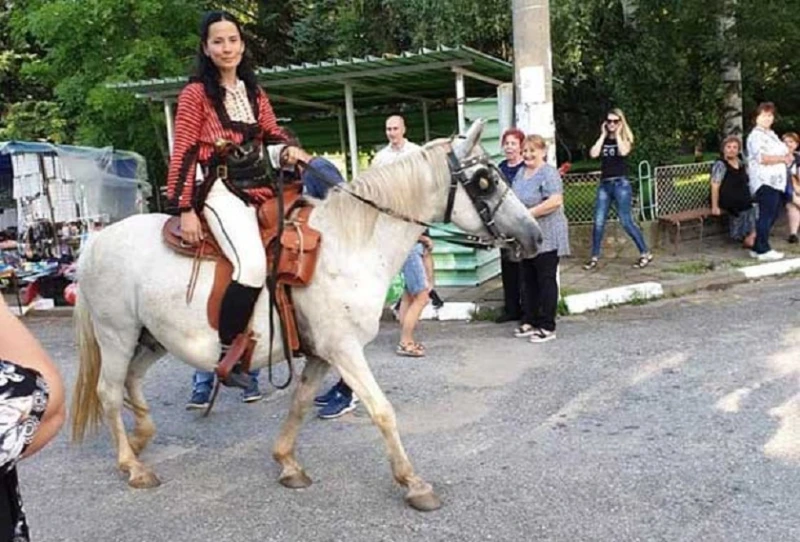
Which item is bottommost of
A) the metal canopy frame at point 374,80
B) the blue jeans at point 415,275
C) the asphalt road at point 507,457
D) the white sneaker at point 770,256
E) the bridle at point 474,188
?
the asphalt road at point 507,457

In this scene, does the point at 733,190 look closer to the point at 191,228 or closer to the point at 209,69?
the point at 209,69

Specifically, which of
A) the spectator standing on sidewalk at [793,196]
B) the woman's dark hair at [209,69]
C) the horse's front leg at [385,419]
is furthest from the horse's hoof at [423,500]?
the spectator standing on sidewalk at [793,196]

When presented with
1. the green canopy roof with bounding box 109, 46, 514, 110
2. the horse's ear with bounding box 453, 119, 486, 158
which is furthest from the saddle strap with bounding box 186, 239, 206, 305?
the green canopy roof with bounding box 109, 46, 514, 110

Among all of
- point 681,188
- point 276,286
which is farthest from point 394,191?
point 681,188

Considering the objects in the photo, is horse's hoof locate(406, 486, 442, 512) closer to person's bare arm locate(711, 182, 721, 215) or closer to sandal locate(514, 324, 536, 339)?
sandal locate(514, 324, 536, 339)

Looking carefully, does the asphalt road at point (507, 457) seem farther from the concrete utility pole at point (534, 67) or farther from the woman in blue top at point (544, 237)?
the concrete utility pole at point (534, 67)

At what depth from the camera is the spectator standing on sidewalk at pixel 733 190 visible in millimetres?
11336

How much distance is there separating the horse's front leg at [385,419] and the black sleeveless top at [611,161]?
709 cm

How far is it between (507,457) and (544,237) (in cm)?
317

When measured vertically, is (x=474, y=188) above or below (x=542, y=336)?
above

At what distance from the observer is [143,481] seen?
457cm

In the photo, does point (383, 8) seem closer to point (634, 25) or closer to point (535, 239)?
point (634, 25)

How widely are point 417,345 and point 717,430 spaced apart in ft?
9.91

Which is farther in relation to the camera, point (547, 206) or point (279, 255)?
point (547, 206)
